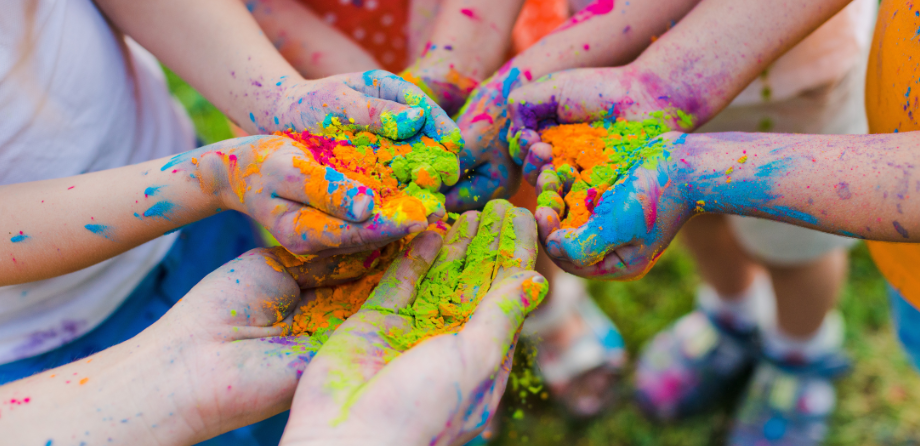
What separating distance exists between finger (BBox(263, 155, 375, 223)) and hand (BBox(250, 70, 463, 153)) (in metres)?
0.25

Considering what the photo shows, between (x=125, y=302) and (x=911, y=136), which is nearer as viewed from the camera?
(x=911, y=136)

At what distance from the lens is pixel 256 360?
1.33 m

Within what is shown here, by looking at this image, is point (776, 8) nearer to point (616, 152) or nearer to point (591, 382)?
point (616, 152)

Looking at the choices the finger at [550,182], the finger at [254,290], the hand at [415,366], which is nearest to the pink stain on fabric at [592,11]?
the finger at [550,182]

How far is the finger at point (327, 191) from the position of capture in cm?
129

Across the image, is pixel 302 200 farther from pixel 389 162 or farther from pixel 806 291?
pixel 806 291

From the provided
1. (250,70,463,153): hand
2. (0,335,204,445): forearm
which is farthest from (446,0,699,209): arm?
(0,335,204,445): forearm

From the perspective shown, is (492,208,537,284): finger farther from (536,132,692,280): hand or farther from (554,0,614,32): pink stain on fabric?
(554,0,614,32): pink stain on fabric

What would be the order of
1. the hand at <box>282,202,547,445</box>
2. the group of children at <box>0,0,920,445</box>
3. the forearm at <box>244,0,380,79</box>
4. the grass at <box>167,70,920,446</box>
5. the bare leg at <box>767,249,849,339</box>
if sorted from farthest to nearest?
the grass at <box>167,70,920,446</box>, the bare leg at <box>767,249,849,339</box>, the forearm at <box>244,0,380,79</box>, the group of children at <box>0,0,920,445</box>, the hand at <box>282,202,547,445</box>

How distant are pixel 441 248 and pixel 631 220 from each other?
58 centimetres

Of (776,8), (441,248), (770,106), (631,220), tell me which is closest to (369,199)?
(441,248)

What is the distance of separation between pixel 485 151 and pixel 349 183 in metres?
0.70

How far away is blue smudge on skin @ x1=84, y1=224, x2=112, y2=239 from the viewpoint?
1.49m

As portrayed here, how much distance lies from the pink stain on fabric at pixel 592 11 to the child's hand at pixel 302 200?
1.15 metres
